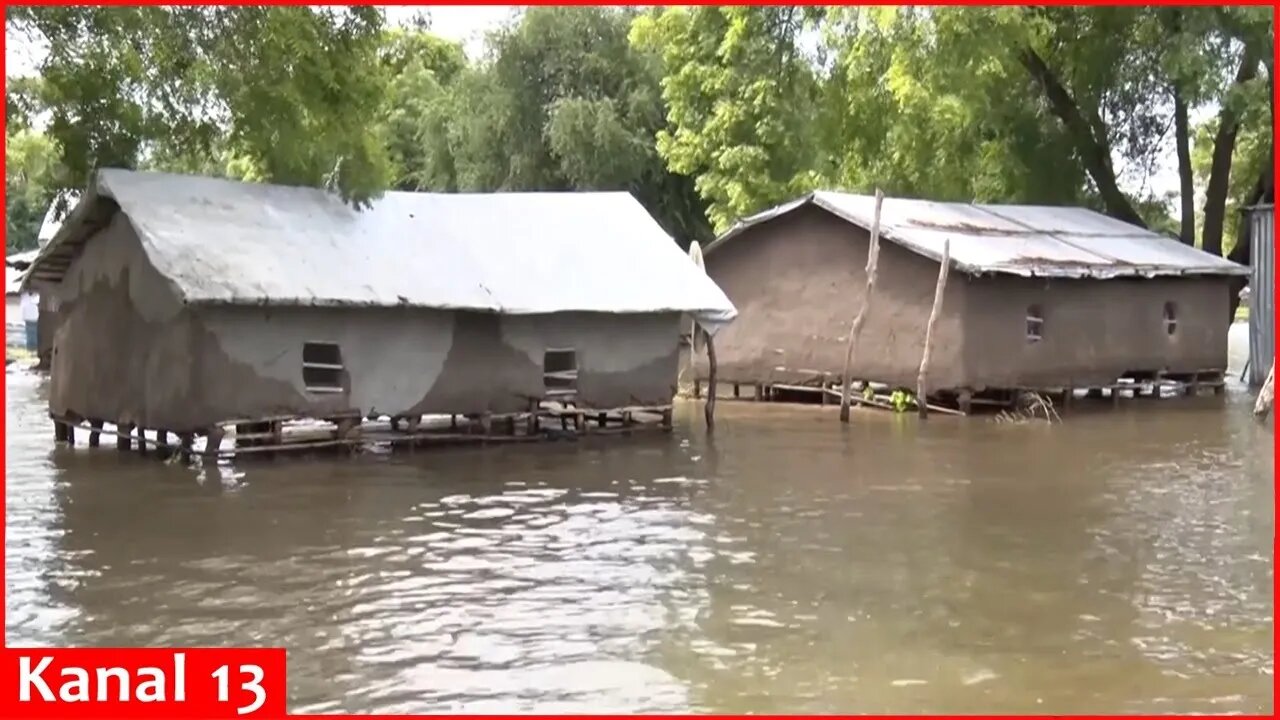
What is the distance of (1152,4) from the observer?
2952cm

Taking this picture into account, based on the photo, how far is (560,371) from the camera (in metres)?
21.3

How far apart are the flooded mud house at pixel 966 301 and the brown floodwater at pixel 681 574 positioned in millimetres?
5447

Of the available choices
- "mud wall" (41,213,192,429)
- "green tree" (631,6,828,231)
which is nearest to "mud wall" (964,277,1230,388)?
"green tree" (631,6,828,231)

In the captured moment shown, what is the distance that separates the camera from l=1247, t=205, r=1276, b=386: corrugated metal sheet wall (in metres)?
29.0

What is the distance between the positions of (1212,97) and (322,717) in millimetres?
26219

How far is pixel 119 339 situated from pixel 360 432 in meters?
3.47

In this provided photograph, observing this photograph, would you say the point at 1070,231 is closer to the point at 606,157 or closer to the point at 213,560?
the point at 606,157

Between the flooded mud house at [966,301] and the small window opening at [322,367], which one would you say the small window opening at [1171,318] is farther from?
the small window opening at [322,367]

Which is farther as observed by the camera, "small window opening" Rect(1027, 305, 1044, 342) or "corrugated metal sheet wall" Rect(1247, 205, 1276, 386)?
"corrugated metal sheet wall" Rect(1247, 205, 1276, 386)

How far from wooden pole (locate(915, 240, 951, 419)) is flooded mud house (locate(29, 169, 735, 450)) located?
4.16 metres

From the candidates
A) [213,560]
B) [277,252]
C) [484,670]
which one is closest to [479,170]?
[277,252]

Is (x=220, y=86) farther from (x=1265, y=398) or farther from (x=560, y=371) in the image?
(x=1265, y=398)

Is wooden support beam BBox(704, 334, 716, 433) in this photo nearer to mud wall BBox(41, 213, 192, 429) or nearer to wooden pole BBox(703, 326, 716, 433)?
wooden pole BBox(703, 326, 716, 433)

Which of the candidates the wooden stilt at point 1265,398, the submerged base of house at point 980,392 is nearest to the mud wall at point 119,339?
the submerged base of house at point 980,392
